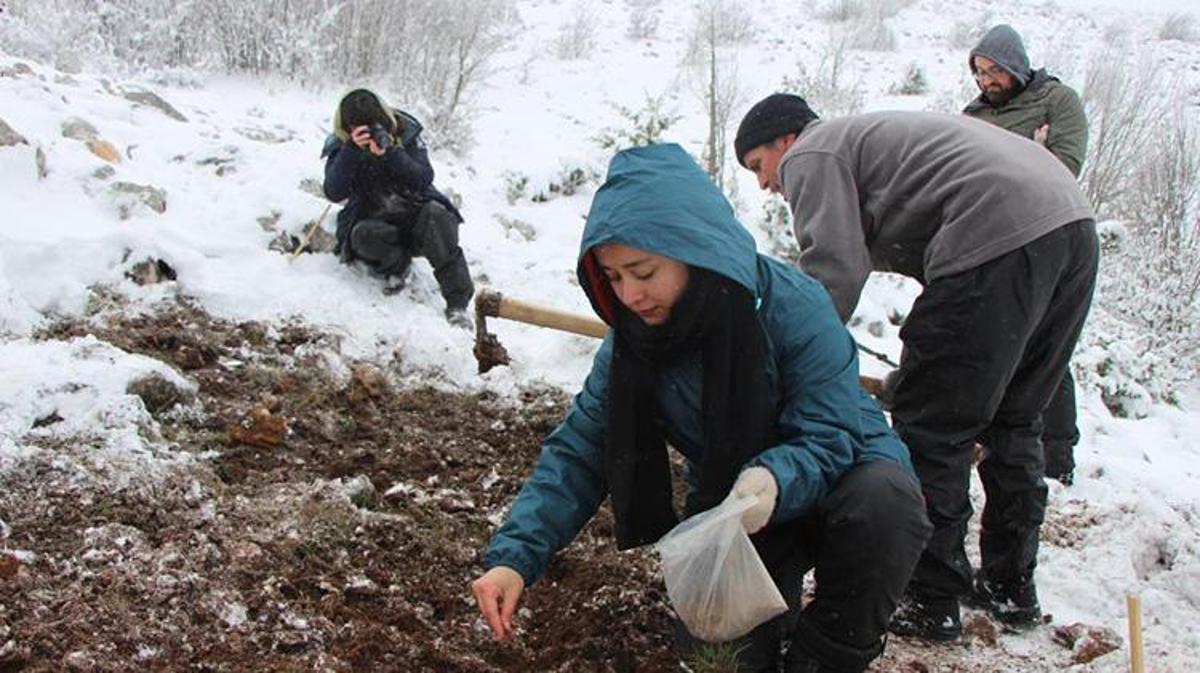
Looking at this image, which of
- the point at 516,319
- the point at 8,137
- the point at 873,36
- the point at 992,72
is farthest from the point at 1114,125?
the point at 8,137

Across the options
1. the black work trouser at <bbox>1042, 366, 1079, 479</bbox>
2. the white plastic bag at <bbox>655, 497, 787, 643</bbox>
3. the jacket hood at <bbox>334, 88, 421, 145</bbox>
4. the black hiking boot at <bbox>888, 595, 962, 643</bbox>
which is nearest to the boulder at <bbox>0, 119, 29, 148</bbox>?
the jacket hood at <bbox>334, 88, 421, 145</bbox>

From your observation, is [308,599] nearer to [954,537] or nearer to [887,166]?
[954,537]

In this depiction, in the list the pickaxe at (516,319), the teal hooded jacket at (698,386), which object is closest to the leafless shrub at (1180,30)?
the pickaxe at (516,319)

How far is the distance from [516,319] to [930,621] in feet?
5.72

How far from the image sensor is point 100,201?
14.1 ft

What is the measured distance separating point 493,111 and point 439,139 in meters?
1.54

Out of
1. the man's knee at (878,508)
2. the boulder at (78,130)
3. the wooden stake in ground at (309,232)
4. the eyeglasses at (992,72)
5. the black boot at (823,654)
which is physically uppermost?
the eyeglasses at (992,72)

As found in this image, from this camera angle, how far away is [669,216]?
1.61 meters

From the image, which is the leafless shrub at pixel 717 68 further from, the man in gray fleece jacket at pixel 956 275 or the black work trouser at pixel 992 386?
the black work trouser at pixel 992 386

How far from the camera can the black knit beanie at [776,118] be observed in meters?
2.57

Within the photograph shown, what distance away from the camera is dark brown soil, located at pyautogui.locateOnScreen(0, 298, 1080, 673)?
202 cm

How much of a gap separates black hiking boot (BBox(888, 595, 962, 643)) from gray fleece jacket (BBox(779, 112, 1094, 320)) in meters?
0.80

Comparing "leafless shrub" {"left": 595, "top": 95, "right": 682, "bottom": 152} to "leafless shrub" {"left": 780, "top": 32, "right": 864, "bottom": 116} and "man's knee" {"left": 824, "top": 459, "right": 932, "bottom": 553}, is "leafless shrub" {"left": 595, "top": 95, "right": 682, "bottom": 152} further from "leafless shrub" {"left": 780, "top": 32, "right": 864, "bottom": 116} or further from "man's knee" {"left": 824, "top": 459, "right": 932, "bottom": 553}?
"man's knee" {"left": 824, "top": 459, "right": 932, "bottom": 553}

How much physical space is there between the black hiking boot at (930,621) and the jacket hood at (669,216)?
121 cm
